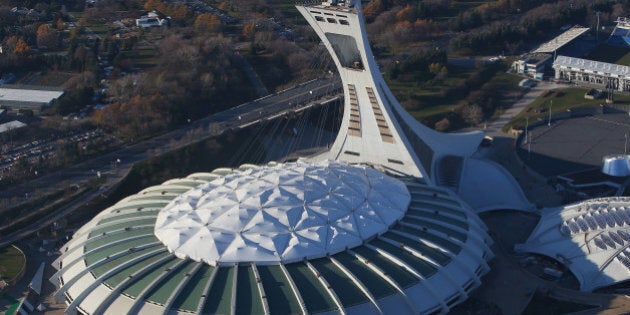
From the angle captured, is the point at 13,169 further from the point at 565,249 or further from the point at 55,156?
the point at 565,249

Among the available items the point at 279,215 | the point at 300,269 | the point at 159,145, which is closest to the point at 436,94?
the point at 159,145

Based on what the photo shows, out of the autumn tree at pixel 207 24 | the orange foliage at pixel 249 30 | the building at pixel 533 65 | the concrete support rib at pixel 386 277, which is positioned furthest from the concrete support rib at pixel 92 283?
the autumn tree at pixel 207 24

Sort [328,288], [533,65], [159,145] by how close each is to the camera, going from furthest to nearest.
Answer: [533,65]
[159,145]
[328,288]

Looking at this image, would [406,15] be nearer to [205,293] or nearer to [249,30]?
[249,30]

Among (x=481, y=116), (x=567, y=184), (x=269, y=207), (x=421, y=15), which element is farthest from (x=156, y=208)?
(x=421, y=15)

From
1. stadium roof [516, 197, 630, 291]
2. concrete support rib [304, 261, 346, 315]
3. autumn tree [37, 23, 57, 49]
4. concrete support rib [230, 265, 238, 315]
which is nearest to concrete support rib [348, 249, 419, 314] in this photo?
concrete support rib [304, 261, 346, 315]
